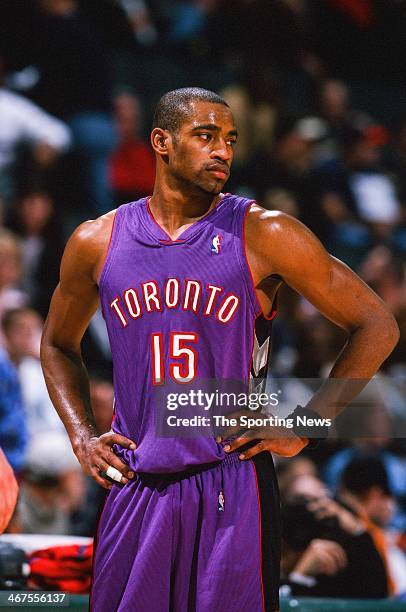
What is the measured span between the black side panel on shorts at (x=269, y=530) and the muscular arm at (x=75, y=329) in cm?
48

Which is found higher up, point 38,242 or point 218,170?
point 38,242

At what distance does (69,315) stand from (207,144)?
0.67 meters

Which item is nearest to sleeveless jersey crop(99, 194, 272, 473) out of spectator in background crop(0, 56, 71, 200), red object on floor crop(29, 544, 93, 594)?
red object on floor crop(29, 544, 93, 594)

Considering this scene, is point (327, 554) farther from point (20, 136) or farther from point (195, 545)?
point (20, 136)

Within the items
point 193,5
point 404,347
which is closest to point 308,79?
point 193,5

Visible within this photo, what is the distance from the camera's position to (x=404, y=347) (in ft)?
24.4

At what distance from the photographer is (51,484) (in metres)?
5.14

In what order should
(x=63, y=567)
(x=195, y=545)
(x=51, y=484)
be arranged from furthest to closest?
(x=51, y=484) → (x=63, y=567) → (x=195, y=545)

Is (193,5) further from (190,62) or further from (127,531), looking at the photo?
(127,531)

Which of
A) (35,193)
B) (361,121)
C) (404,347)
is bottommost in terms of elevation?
(404,347)

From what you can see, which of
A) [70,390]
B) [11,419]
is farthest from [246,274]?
[11,419]

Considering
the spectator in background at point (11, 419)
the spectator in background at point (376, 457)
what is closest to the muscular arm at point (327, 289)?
the spectator in background at point (11, 419)

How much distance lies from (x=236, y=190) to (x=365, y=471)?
3.21 metres

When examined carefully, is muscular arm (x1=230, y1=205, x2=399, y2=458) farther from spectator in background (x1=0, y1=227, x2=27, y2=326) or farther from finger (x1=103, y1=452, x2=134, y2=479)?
spectator in background (x1=0, y1=227, x2=27, y2=326)
